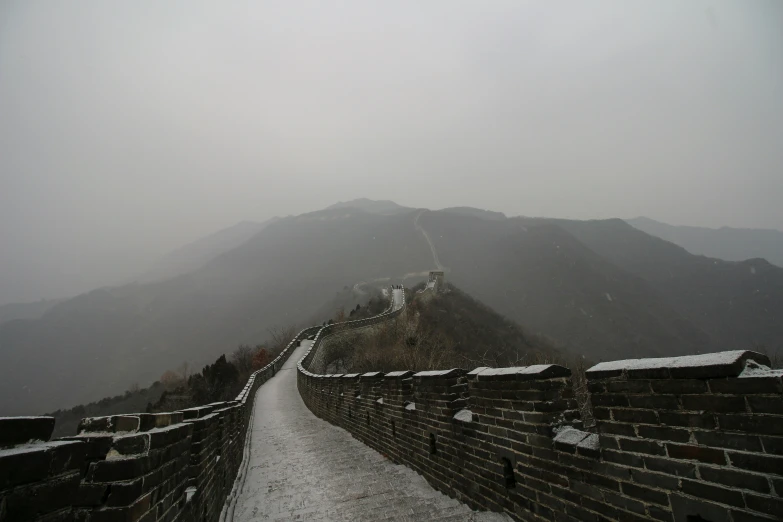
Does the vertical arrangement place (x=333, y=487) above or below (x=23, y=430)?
below

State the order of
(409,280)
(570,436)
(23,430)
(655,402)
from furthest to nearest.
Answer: (409,280) → (570,436) → (655,402) → (23,430)

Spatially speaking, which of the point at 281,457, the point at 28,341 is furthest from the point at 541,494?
the point at 28,341

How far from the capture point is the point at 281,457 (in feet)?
25.6

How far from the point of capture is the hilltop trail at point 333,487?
419 centimetres

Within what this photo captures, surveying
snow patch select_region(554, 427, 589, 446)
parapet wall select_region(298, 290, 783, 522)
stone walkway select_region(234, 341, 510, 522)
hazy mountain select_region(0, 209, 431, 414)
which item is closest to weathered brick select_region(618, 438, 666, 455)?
parapet wall select_region(298, 290, 783, 522)

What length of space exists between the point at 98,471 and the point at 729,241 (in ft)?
761

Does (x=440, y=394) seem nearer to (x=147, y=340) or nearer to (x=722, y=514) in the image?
(x=722, y=514)

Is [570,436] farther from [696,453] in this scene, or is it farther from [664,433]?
[696,453]

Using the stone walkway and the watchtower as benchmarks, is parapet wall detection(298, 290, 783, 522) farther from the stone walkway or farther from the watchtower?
the watchtower

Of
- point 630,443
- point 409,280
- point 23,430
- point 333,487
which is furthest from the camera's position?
point 409,280

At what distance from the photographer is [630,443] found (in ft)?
6.93

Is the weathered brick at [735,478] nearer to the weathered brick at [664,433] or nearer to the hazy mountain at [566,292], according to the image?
the weathered brick at [664,433]

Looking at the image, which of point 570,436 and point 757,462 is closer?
point 757,462

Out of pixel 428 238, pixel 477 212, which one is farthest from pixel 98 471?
pixel 477 212
